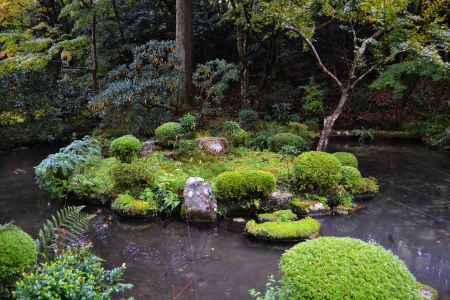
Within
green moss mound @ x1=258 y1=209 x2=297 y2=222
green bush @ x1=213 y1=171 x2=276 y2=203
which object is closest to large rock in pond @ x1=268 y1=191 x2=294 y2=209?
green bush @ x1=213 y1=171 x2=276 y2=203

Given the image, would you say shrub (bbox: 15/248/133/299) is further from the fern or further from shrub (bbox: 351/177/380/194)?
shrub (bbox: 351/177/380/194)

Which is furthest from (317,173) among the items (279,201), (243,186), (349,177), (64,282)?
(64,282)

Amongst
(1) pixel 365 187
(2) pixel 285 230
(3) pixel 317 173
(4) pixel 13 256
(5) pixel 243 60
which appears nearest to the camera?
(4) pixel 13 256

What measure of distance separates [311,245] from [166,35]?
1454 cm

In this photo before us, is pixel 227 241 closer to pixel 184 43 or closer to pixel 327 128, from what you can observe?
pixel 327 128

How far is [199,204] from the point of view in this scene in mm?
7254

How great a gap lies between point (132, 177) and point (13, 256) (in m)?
4.03

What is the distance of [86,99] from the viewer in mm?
14609

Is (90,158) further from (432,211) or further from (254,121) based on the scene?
(432,211)

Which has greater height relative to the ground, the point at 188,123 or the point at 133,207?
the point at 188,123

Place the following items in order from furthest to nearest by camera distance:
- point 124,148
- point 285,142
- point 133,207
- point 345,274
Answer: point 285,142, point 124,148, point 133,207, point 345,274

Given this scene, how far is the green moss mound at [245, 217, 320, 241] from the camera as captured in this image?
644cm

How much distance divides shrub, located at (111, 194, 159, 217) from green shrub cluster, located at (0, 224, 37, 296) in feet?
11.3

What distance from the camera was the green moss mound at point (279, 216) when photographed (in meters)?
7.01
